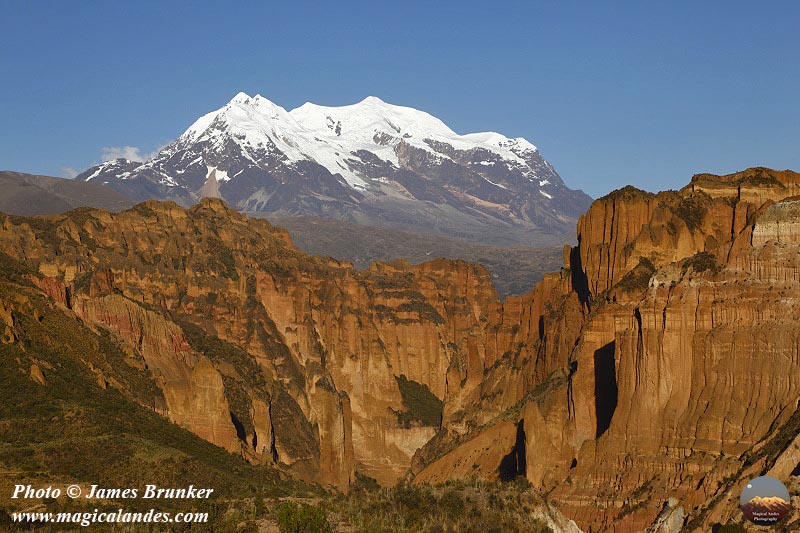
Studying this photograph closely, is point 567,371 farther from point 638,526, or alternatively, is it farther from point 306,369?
point 306,369

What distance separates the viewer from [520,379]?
499 ft

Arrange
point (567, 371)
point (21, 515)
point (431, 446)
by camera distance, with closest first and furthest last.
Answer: point (21, 515), point (567, 371), point (431, 446)

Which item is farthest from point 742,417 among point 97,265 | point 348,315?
point 348,315

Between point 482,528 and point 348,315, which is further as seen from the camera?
point 348,315

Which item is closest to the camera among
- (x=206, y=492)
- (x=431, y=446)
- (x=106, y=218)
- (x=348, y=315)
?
(x=206, y=492)

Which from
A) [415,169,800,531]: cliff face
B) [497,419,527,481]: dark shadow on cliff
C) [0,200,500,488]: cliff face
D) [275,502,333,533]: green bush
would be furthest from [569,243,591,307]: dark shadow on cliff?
[275,502,333,533]: green bush

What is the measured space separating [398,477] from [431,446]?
15.5 ft

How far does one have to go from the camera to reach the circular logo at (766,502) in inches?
3174

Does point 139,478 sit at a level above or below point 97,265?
below

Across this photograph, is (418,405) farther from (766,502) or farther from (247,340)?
(766,502)

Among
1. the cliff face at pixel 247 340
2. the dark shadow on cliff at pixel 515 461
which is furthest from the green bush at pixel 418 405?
the dark shadow on cliff at pixel 515 461

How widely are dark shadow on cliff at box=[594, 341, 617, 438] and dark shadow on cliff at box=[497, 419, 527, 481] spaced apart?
22.9 ft

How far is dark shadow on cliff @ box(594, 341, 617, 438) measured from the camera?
11775 centimetres

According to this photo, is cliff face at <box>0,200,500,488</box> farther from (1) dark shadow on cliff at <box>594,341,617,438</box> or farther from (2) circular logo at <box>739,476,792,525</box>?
(2) circular logo at <box>739,476,792,525</box>
